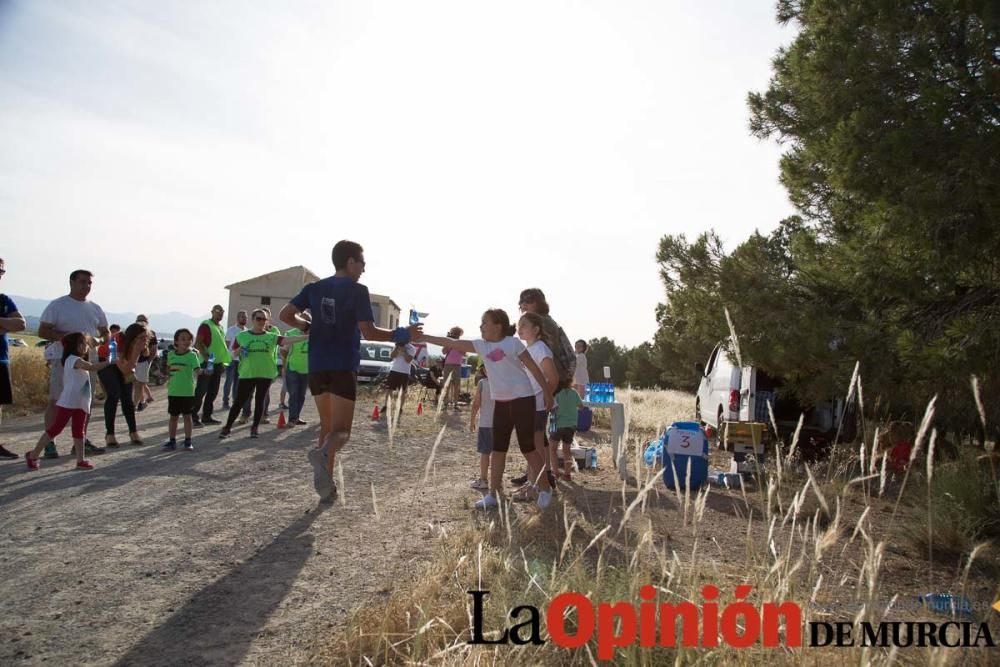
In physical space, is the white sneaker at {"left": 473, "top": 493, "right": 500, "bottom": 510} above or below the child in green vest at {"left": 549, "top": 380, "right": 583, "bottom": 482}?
below

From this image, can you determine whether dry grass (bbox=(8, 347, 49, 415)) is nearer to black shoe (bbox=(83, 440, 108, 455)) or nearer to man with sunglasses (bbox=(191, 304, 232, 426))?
man with sunglasses (bbox=(191, 304, 232, 426))

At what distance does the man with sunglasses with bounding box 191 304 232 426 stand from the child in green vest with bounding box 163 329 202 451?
1.47m

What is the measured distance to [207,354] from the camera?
1089 centimetres

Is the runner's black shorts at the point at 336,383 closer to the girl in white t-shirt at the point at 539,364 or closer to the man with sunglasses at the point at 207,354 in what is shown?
the girl in white t-shirt at the point at 539,364

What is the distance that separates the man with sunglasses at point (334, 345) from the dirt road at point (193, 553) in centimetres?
55

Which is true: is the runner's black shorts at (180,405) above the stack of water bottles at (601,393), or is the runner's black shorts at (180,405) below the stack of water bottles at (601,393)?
below

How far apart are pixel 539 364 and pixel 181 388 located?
188 inches

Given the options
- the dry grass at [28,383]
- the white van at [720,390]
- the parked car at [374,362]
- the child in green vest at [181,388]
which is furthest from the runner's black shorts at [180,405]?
the parked car at [374,362]

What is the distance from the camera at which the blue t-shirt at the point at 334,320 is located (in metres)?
5.79

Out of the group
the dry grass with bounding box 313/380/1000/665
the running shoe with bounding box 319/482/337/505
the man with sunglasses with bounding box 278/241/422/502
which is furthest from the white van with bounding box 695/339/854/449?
the running shoe with bounding box 319/482/337/505

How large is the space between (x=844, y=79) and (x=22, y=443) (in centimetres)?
1020

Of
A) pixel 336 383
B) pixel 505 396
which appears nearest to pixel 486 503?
pixel 505 396

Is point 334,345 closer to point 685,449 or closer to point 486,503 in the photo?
point 486,503

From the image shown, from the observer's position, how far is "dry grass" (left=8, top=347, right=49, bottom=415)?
1405cm
